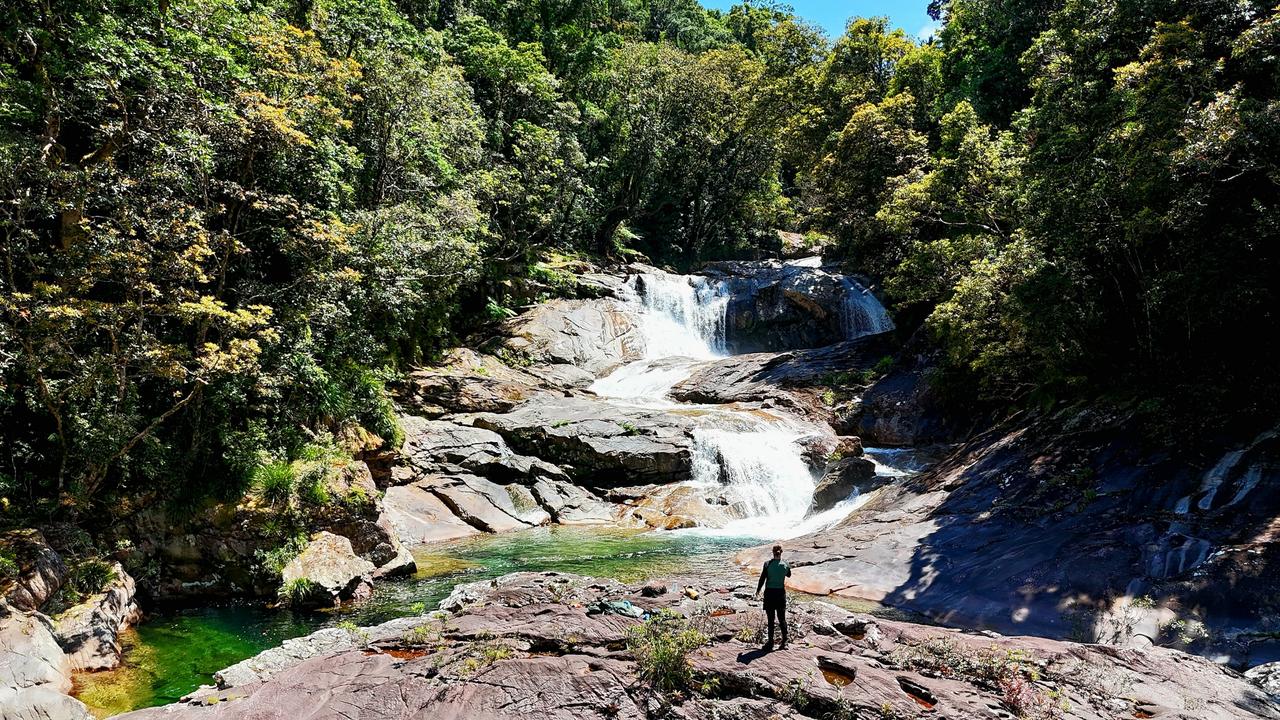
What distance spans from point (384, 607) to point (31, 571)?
4.98m

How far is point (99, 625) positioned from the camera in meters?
9.54

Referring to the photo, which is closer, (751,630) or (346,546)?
(751,630)

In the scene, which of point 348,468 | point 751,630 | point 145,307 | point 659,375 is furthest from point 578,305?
point 751,630

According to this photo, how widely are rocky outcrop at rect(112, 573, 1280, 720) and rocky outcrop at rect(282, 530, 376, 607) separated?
2957 mm

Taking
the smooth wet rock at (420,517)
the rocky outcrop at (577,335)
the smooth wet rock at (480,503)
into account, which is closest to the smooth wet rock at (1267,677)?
the smooth wet rock at (480,503)

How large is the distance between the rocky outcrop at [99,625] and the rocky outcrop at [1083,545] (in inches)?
425

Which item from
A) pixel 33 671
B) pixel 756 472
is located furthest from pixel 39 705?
pixel 756 472

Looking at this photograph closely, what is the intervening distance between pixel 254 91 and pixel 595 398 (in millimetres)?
16358

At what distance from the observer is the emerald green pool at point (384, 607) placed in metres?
8.77

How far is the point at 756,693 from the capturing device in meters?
6.61

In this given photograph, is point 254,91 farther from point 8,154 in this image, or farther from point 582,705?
point 582,705

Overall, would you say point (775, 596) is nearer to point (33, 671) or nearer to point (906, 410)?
point (33, 671)

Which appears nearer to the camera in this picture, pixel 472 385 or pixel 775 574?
pixel 775 574

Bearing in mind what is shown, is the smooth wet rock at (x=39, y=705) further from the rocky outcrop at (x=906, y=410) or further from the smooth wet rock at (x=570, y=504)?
the rocky outcrop at (x=906, y=410)
